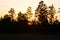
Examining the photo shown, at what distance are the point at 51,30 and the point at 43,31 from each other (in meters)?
1.47

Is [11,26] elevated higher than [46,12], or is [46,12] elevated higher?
[46,12]

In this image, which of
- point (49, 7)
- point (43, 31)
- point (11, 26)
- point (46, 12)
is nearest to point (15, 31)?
point (11, 26)

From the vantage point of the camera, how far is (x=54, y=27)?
43.9 m

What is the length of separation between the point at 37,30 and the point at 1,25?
6.50m

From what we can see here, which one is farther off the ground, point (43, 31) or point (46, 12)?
point (46, 12)

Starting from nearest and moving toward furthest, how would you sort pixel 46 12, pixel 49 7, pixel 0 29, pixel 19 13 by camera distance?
pixel 0 29 < pixel 46 12 < pixel 49 7 < pixel 19 13

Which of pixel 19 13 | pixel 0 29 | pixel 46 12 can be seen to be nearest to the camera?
pixel 0 29

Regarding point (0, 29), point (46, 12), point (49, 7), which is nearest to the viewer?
point (0, 29)

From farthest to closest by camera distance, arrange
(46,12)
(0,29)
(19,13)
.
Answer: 1. (19,13)
2. (46,12)
3. (0,29)

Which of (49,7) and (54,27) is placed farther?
(49,7)

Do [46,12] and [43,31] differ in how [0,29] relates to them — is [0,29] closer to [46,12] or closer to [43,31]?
[43,31]

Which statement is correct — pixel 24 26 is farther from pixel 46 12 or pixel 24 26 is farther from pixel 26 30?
pixel 46 12

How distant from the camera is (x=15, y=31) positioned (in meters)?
43.2

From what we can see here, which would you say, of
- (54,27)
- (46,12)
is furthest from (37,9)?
(54,27)
